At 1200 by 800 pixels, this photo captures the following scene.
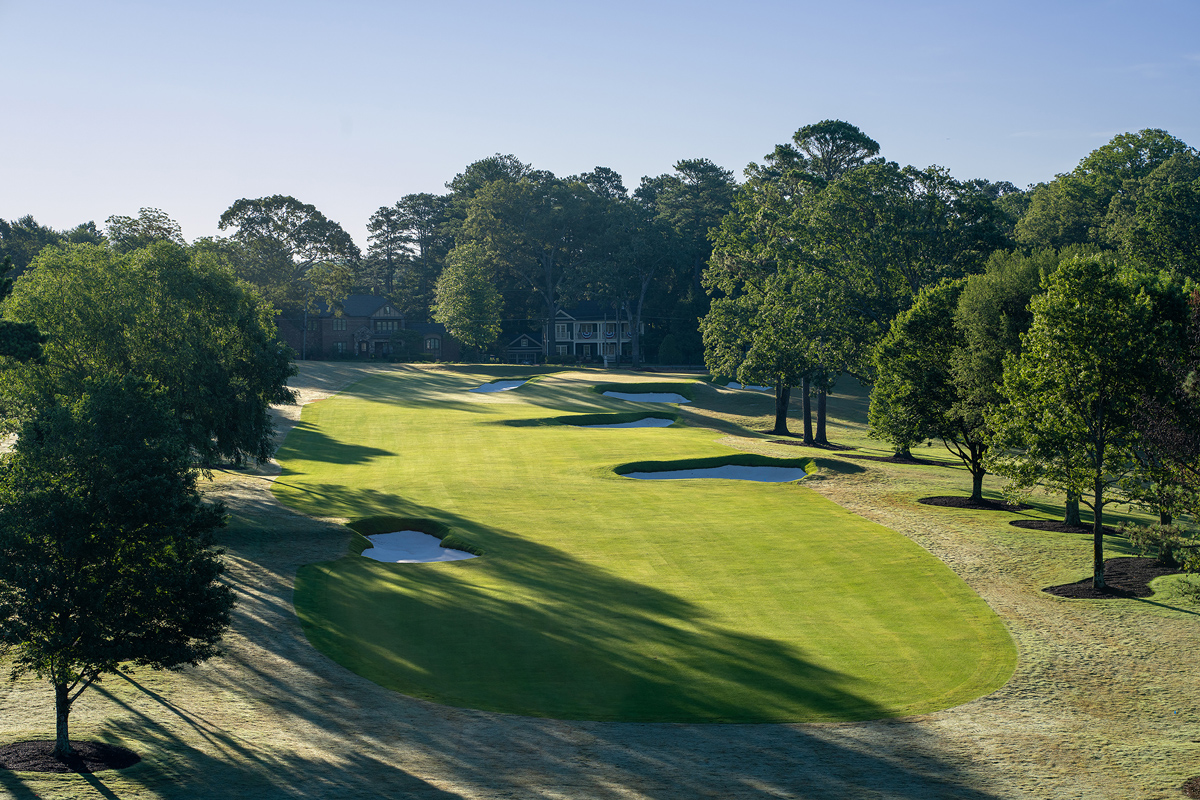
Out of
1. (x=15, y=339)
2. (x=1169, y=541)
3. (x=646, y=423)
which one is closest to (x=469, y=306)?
(x=646, y=423)

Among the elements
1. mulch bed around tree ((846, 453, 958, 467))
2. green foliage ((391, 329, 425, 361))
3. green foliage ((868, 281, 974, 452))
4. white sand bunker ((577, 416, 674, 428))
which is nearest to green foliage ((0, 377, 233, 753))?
green foliage ((868, 281, 974, 452))

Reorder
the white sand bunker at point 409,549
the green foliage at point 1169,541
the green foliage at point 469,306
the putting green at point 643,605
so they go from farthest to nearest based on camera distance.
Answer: the green foliage at point 469,306 < the white sand bunker at point 409,549 < the putting green at point 643,605 < the green foliage at point 1169,541

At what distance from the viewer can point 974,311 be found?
3266cm

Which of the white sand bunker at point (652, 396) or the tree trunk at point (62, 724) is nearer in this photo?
the tree trunk at point (62, 724)

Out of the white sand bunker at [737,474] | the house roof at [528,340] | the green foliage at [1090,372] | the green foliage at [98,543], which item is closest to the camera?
the green foliage at [98,543]

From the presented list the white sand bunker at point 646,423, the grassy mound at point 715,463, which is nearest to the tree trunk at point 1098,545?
the grassy mound at point 715,463

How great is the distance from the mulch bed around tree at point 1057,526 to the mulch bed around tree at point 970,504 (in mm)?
2343

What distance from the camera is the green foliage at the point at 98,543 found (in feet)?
44.3

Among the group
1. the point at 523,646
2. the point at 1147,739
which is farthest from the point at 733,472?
the point at 1147,739

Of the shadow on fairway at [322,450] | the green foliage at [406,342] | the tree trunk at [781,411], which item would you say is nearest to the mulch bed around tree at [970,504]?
the tree trunk at [781,411]

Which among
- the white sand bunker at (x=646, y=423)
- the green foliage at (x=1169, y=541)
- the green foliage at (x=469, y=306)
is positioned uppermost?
the green foliage at (x=469, y=306)

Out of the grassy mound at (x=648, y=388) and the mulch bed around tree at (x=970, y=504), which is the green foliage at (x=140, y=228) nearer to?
the grassy mound at (x=648, y=388)

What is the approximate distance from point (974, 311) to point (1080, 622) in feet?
47.2

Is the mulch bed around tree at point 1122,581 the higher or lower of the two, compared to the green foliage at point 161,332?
lower
